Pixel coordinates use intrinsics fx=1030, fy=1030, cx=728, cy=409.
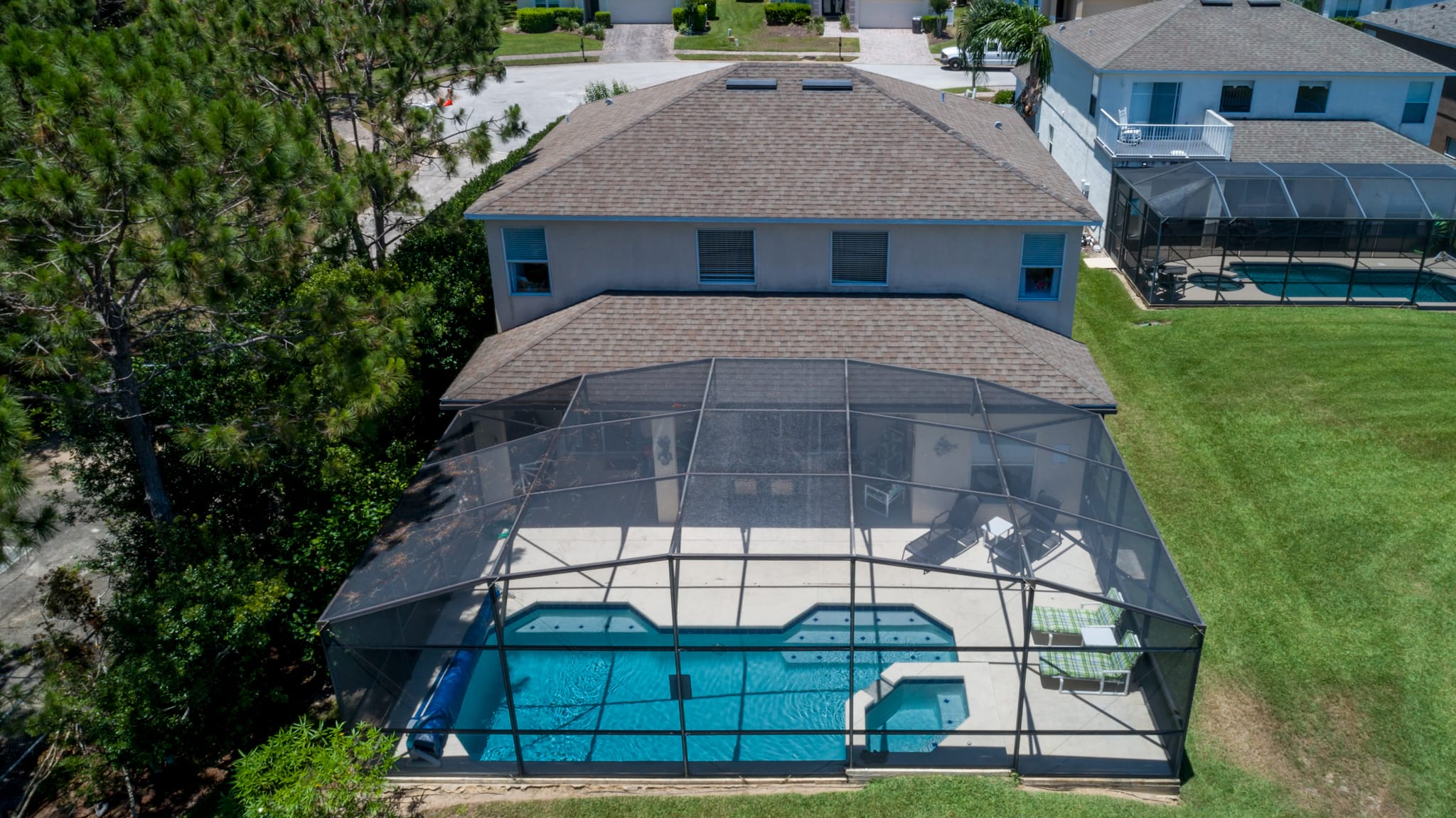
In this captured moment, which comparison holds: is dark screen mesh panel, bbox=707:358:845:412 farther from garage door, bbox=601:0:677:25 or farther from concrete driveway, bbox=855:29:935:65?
garage door, bbox=601:0:677:25

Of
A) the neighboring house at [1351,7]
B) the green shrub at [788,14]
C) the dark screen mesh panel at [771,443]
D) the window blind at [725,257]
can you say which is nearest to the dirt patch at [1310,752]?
the dark screen mesh panel at [771,443]

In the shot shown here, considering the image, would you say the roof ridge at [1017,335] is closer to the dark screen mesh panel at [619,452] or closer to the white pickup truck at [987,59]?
the dark screen mesh panel at [619,452]

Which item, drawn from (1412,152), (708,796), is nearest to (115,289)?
(708,796)

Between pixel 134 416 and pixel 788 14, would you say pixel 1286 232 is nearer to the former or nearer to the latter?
pixel 134 416

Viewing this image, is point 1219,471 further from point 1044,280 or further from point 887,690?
point 887,690

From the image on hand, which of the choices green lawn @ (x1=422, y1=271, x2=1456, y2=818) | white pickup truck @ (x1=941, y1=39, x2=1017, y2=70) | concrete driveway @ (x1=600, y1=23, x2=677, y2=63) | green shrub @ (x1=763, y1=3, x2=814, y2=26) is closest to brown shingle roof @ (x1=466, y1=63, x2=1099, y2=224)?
green lawn @ (x1=422, y1=271, x2=1456, y2=818)

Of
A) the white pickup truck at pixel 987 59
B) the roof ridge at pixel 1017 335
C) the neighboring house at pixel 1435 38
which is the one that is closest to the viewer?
the roof ridge at pixel 1017 335
